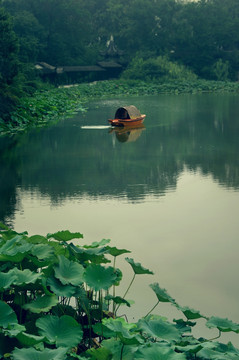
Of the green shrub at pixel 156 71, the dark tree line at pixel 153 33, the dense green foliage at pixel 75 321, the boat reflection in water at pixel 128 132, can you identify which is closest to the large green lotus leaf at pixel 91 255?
the dense green foliage at pixel 75 321

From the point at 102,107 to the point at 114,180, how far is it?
20233 mm

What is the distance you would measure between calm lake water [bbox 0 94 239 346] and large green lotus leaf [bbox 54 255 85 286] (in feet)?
4.00

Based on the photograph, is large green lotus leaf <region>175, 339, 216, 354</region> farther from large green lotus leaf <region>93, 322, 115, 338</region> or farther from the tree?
the tree

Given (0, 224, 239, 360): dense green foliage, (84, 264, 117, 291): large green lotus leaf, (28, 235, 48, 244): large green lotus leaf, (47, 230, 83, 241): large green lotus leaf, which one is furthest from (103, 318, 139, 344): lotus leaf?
(28, 235, 48, 244): large green lotus leaf

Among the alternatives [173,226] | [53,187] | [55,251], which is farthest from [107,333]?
[53,187]

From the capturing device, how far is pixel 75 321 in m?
4.32

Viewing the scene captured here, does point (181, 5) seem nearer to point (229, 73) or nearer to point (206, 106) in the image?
point (229, 73)

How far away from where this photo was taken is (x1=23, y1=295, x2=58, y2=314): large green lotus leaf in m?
4.55

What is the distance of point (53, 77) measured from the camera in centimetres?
5288

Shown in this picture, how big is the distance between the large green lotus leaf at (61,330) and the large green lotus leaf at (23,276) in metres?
0.38

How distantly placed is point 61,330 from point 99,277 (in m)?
0.61

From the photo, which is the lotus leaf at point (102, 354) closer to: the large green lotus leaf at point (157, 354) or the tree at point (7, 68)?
the large green lotus leaf at point (157, 354)

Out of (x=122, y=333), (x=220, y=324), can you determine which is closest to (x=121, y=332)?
(x=122, y=333)

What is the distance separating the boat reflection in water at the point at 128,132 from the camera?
64.5 feet
